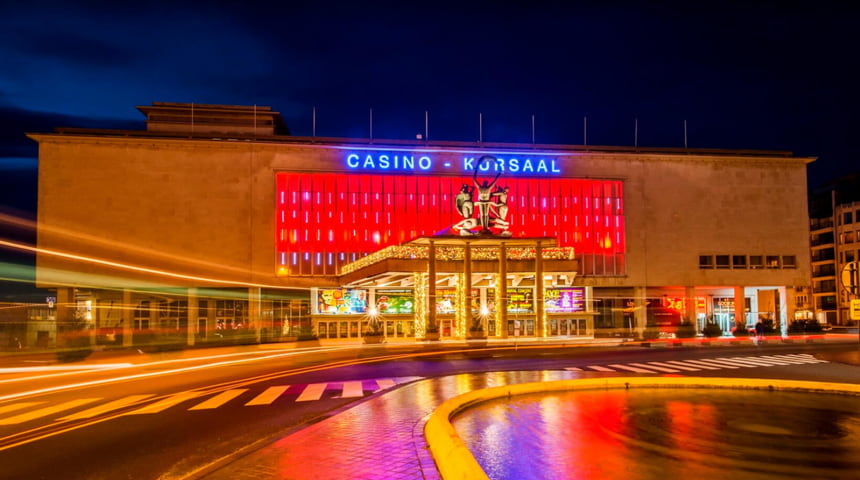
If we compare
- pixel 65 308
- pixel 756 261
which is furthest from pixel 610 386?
pixel 756 261

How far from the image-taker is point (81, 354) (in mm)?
34156

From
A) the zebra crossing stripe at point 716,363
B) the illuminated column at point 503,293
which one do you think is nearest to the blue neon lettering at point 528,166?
the illuminated column at point 503,293

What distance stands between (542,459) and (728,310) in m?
75.4

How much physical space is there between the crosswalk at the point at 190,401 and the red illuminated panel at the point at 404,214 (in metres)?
48.0

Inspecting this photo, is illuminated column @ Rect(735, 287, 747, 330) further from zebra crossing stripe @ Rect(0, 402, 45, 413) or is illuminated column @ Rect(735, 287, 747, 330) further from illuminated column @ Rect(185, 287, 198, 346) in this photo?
zebra crossing stripe @ Rect(0, 402, 45, 413)

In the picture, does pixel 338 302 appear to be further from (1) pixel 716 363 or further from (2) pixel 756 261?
(1) pixel 716 363

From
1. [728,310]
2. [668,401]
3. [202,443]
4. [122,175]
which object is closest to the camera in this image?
[202,443]

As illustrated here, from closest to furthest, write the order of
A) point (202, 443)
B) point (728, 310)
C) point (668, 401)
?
point (202, 443), point (668, 401), point (728, 310)

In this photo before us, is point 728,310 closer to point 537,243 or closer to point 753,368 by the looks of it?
point 537,243

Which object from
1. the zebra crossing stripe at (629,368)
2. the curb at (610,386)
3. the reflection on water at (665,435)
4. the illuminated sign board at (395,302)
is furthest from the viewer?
the illuminated sign board at (395,302)

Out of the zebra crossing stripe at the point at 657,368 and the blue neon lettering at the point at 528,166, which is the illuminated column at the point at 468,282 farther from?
the blue neon lettering at the point at 528,166

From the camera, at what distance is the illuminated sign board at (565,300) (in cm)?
6862

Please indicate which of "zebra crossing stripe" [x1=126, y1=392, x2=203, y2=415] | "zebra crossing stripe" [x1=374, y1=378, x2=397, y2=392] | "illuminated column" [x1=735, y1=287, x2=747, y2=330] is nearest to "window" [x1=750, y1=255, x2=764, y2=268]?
"illuminated column" [x1=735, y1=287, x2=747, y2=330]

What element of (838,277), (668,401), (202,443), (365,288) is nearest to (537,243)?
(365,288)
